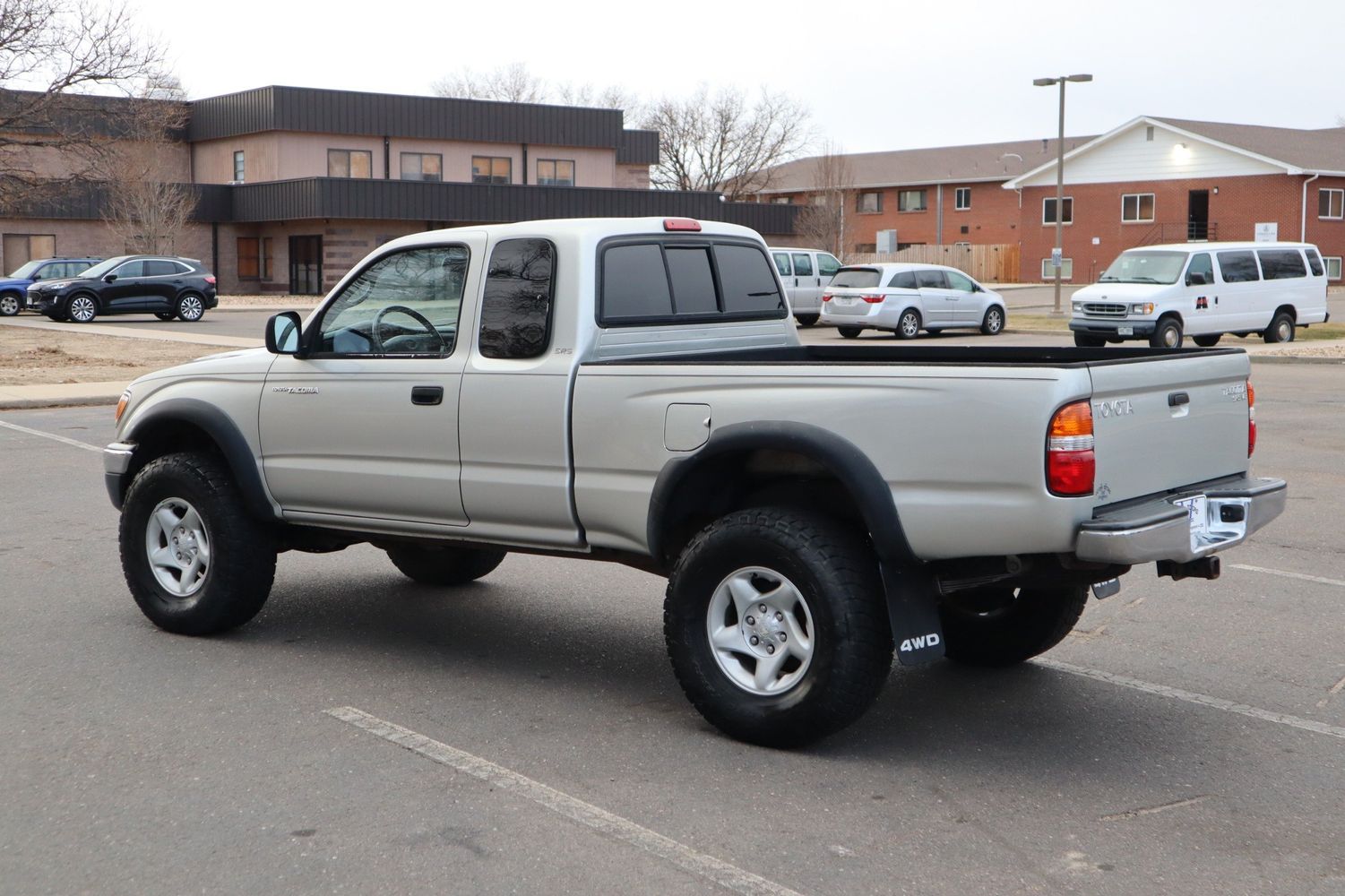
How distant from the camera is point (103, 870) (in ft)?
13.7

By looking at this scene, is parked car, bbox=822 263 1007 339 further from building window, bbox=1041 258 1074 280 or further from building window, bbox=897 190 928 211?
building window, bbox=897 190 928 211

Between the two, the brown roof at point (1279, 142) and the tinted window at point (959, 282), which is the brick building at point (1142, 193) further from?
the tinted window at point (959, 282)

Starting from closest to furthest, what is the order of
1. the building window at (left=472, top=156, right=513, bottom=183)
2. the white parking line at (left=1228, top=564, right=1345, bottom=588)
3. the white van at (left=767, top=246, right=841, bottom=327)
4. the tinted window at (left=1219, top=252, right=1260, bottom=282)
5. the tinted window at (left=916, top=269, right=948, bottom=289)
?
the white parking line at (left=1228, top=564, right=1345, bottom=588) → the tinted window at (left=1219, top=252, right=1260, bottom=282) → the tinted window at (left=916, top=269, right=948, bottom=289) → the white van at (left=767, top=246, right=841, bottom=327) → the building window at (left=472, top=156, right=513, bottom=183)

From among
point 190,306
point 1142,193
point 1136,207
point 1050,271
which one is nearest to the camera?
point 190,306

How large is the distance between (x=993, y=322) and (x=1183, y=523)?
29.1 metres

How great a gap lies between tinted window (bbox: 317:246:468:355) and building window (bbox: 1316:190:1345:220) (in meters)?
56.3

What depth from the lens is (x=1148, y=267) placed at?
2823cm

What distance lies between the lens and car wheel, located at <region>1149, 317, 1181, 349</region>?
27219 millimetres

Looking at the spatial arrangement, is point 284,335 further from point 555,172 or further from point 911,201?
point 911,201

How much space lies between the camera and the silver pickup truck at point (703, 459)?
16.1 ft

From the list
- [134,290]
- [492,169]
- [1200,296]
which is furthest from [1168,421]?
[492,169]

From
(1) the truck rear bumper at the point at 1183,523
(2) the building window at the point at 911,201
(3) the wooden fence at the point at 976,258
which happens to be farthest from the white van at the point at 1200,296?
(2) the building window at the point at 911,201

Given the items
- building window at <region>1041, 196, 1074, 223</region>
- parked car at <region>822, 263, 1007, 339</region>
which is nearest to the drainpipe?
building window at <region>1041, 196, 1074, 223</region>

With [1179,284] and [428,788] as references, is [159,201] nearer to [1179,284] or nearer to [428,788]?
[1179,284]
